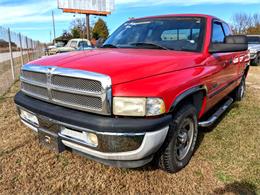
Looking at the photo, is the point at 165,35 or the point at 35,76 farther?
the point at 165,35

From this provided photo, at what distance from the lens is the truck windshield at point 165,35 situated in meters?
3.38

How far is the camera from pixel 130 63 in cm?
250

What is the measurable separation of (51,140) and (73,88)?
0.62 metres

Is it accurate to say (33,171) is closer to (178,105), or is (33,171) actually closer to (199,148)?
(178,105)

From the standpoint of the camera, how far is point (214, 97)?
379 cm

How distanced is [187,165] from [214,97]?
3.96 ft

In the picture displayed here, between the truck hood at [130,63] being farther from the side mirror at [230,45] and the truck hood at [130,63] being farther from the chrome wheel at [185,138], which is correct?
the chrome wheel at [185,138]

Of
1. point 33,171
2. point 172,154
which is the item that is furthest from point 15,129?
point 172,154

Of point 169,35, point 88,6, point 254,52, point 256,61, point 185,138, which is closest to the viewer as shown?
point 185,138

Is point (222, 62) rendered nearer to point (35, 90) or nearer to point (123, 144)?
point (123, 144)

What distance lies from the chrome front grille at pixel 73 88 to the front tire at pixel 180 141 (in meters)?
0.79

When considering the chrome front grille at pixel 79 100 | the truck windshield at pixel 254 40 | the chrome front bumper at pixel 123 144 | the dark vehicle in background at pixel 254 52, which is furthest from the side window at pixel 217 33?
the truck windshield at pixel 254 40

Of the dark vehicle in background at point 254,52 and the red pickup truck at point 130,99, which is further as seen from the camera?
the dark vehicle in background at point 254,52

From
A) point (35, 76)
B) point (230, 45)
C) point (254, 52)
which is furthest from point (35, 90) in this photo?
point (254, 52)
